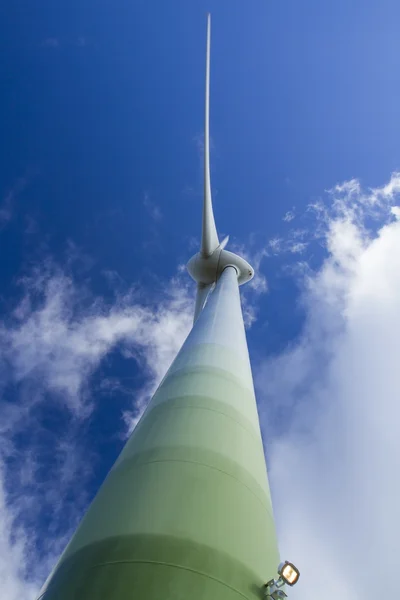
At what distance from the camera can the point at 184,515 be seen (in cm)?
536

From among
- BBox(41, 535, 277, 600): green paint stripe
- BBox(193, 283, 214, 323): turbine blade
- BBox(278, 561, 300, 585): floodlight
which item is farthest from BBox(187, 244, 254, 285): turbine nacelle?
BBox(41, 535, 277, 600): green paint stripe

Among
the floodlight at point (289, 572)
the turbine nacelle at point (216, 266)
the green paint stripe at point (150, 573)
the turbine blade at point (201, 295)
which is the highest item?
the turbine nacelle at point (216, 266)

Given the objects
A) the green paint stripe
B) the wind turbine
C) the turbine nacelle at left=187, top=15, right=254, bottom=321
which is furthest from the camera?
the turbine nacelle at left=187, top=15, right=254, bottom=321

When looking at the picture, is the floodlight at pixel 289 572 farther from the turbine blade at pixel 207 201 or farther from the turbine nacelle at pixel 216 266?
the turbine nacelle at pixel 216 266

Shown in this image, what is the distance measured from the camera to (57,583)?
4887 millimetres

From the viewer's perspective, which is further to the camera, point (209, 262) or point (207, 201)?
point (209, 262)

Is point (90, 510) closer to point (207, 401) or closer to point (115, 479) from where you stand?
point (115, 479)

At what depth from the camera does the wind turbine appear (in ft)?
15.2

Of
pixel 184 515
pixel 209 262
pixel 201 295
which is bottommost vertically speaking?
pixel 184 515

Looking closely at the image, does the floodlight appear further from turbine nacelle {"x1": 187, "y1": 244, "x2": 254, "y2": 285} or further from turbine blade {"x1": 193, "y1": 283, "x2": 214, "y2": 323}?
turbine blade {"x1": 193, "y1": 283, "x2": 214, "y2": 323}

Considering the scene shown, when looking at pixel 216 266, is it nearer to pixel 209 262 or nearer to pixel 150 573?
pixel 209 262

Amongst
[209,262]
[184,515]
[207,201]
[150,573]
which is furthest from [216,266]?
[150,573]

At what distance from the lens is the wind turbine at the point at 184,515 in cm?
463

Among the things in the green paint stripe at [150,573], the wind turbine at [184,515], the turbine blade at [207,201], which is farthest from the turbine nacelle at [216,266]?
the green paint stripe at [150,573]
